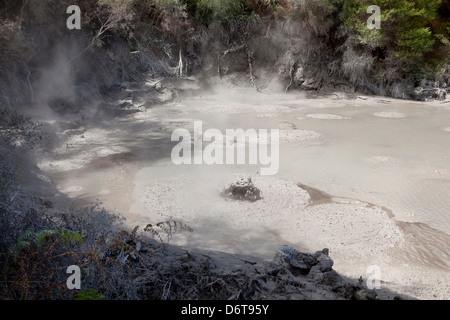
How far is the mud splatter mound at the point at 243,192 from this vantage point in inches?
294

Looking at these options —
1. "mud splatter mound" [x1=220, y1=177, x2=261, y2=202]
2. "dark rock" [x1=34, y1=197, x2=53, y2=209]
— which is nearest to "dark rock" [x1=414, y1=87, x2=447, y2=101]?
"mud splatter mound" [x1=220, y1=177, x2=261, y2=202]

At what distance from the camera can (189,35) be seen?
21.8 metres

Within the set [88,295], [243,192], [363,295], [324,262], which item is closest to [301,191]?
[243,192]

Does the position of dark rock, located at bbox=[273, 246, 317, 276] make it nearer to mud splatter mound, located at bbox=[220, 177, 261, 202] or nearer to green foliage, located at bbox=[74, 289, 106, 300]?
green foliage, located at bbox=[74, 289, 106, 300]

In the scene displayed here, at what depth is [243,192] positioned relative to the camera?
24.7 ft

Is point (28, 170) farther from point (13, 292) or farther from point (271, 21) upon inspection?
point (271, 21)

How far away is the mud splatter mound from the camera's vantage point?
7.46 meters

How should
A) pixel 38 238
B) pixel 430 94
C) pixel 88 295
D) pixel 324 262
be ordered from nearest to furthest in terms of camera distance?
1. pixel 88 295
2. pixel 38 238
3. pixel 324 262
4. pixel 430 94

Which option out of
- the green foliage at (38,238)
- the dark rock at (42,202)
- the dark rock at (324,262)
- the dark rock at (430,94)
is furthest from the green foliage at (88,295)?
the dark rock at (430,94)

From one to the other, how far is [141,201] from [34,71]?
346 inches

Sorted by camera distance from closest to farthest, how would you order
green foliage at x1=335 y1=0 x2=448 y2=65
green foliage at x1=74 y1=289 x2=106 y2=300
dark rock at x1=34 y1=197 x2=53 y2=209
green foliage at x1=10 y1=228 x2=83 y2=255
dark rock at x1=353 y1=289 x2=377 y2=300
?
green foliage at x1=74 y1=289 x2=106 y2=300 → green foliage at x1=10 y1=228 x2=83 y2=255 → dark rock at x1=353 y1=289 x2=377 y2=300 → dark rock at x1=34 y1=197 x2=53 y2=209 → green foliage at x1=335 y1=0 x2=448 y2=65

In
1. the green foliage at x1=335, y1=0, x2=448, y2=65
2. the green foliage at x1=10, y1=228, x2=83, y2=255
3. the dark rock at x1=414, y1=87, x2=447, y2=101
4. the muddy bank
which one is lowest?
the muddy bank

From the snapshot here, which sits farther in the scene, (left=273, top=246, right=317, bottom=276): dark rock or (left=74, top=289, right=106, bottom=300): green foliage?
(left=273, top=246, right=317, bottom=276): dark rock

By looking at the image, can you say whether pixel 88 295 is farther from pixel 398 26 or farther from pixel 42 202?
pixel 398 26
